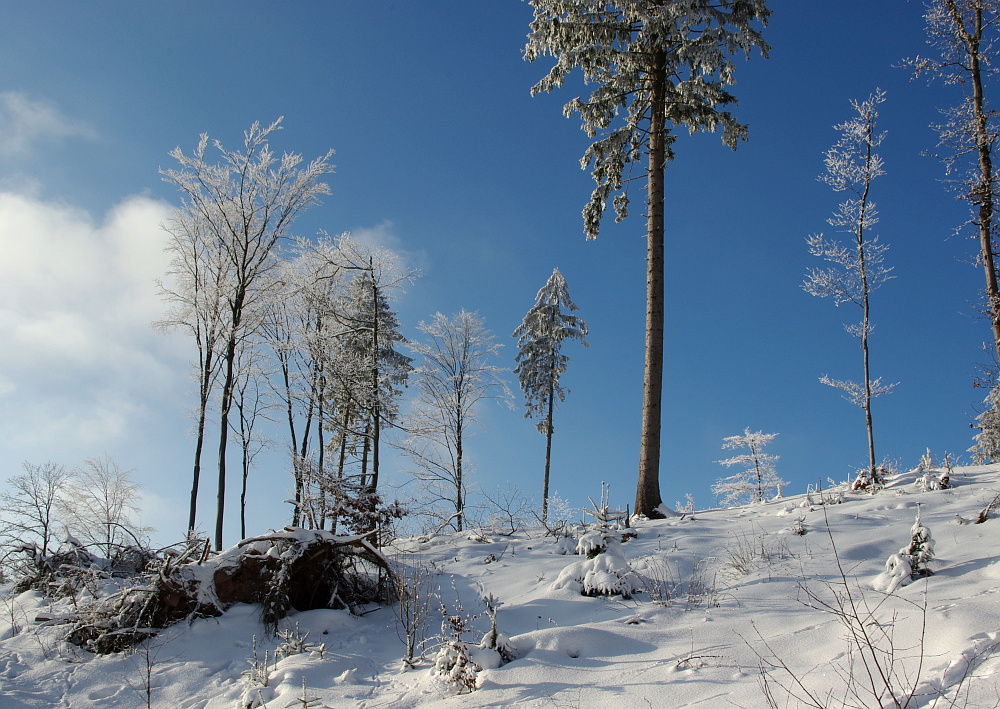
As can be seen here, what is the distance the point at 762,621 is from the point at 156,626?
16.8 ft

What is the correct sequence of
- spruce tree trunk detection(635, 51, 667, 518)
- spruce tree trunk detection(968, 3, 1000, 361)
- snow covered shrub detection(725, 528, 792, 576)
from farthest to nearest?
spruce tree trunk detection(968, 3, 1000, 361), spruce tree trunk detection(635, 51, 667, 518), snow covered shrub detection(725, 528, 792, 576)

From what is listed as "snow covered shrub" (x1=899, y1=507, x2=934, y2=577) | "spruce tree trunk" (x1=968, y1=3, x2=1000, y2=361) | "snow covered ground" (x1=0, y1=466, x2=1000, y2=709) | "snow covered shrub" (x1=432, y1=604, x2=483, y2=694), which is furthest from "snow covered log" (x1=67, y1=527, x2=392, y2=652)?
"spruce tree trunk" (x1=968, y1=3, x2=1000, y2=361)

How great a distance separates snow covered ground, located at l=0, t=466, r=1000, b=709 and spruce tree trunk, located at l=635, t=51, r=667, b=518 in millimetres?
2635

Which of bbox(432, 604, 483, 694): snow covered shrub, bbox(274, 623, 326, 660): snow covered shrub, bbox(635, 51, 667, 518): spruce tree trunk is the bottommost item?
bbox(274, 623, 326, 660): snow covered shrub

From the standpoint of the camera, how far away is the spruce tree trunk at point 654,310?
9688mm

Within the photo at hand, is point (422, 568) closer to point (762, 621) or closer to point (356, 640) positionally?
point (356, 640)

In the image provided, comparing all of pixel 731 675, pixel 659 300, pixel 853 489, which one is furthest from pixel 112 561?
pixel 853 489

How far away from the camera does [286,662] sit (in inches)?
172

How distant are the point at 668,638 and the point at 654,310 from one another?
732 centimetres

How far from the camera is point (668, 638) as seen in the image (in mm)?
3822

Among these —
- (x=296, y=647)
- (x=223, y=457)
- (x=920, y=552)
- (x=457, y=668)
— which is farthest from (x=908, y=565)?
(x=223, y=457)

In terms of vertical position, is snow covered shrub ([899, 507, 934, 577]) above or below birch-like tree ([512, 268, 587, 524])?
below

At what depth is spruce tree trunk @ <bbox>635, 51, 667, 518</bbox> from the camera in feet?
31.8

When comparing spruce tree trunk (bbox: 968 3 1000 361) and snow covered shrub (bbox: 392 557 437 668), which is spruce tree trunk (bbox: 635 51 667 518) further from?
spruce tree trunk (bbox: 968 3 1000 361)
